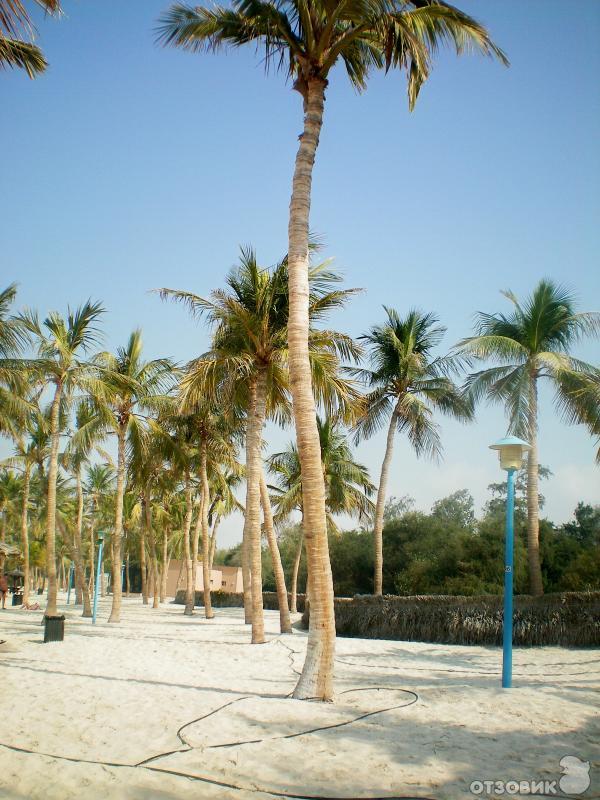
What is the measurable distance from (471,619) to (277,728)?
39.7ft

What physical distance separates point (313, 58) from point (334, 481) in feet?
77.1

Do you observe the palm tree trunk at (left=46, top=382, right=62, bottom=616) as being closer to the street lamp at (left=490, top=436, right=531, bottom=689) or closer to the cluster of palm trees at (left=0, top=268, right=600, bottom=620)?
the cluster of palm trees at (left=0, top=268, right=600, bottom=620)

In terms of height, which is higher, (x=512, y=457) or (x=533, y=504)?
(x=512, y=457)

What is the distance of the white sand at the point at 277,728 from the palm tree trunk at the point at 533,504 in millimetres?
7022

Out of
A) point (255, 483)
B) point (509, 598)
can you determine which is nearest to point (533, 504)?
point (255, 483)

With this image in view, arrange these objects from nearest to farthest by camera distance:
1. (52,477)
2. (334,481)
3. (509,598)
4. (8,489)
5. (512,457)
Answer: (509,598) < (512,457) < (52,477) < (334,481) < (8,489)

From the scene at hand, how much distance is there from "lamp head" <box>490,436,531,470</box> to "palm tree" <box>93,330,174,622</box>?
13.3m

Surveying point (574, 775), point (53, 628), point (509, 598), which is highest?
point (509, 598)

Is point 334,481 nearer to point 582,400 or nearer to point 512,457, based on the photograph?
point 582,400

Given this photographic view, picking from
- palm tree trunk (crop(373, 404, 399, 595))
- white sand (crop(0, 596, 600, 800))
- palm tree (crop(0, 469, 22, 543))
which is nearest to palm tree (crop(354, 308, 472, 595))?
palm tree trunk (crop(373, 404, 399, 595))

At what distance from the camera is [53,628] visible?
1605cm

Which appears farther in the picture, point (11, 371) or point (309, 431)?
point (11, 371)

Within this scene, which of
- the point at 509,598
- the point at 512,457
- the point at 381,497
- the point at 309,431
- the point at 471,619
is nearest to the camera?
the point at 309,431

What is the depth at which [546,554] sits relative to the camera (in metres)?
27.2
